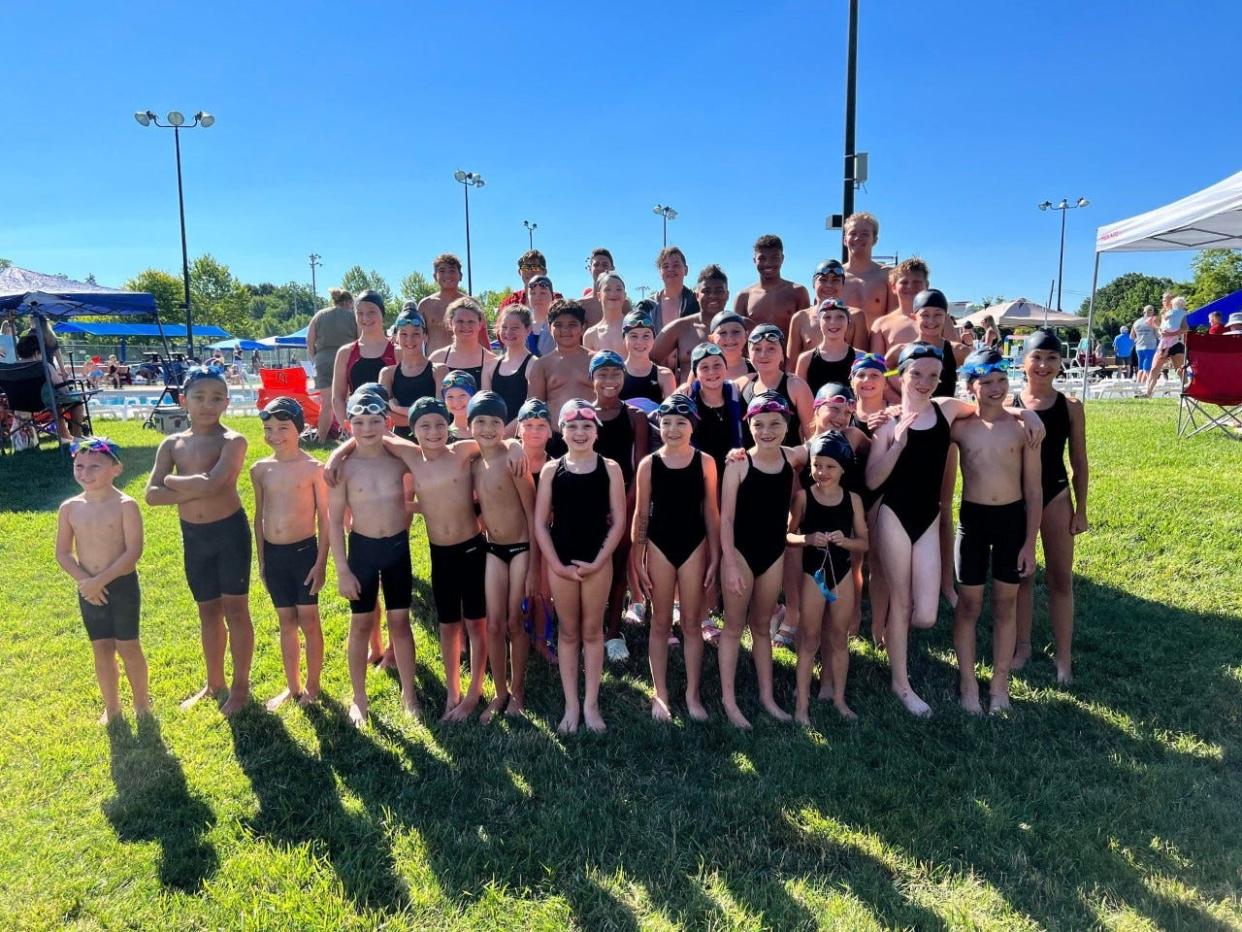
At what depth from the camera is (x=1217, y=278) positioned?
1946 inches

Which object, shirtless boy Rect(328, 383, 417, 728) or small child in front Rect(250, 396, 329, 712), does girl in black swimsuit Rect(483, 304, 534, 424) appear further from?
small child in front Rect(250, 396, 329, 712)

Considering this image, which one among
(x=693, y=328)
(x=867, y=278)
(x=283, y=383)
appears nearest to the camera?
(x=693, y=328)

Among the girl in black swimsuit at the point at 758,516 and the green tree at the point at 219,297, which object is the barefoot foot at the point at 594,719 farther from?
the green tree at the point at 219,297

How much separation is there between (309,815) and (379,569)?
1.35 metres

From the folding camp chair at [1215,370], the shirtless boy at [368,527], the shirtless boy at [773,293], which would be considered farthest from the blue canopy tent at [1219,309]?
the shirtless boy at [368,527]

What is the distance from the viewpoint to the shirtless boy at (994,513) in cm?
429

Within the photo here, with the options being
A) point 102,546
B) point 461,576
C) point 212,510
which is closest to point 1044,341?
point 461,576

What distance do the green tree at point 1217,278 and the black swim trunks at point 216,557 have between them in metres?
59.8

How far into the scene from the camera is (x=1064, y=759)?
381 cm

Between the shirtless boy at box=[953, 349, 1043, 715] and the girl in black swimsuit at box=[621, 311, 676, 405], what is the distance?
1953 millimetres

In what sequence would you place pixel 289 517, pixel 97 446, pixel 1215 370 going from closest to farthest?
1. pixel 97 446
2. pixel 289 517
3. pixel 1215 370

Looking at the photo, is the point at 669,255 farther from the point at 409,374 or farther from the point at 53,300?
the point at 53,300

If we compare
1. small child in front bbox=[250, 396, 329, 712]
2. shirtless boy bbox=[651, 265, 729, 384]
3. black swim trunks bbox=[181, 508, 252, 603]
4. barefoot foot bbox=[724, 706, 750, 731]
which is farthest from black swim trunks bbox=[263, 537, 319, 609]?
shirtless boy bbox=[651, 265, 729, 384]

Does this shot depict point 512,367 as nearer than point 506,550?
No
